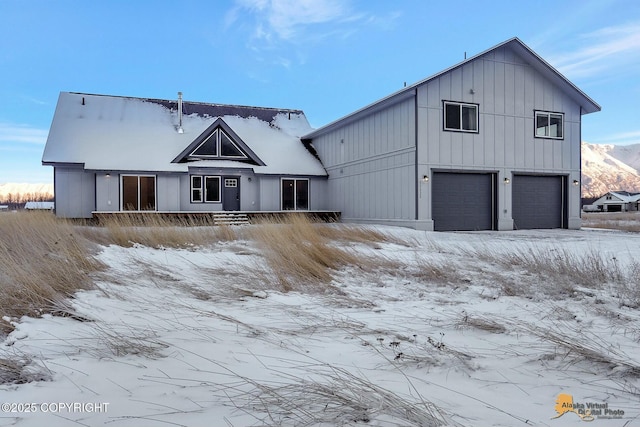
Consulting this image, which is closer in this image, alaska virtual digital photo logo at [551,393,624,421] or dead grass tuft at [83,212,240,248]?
alaska virtual digital photo logo at [551,393,624,421]

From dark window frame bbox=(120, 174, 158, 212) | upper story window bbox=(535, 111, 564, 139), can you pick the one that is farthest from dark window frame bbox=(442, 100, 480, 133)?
dark window frame bbox=(120, 174, 158, 212)

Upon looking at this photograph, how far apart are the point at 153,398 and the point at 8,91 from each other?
43.4 meters

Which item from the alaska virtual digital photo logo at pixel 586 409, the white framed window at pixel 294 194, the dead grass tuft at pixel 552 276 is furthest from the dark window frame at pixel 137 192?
the alaska virtual digital photo logo at pixel 586 409

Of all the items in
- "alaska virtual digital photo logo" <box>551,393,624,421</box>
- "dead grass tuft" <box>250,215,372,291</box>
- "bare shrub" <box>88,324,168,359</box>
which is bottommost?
"alaska virtual digital photo logo" <box>551,393,624,421</box>

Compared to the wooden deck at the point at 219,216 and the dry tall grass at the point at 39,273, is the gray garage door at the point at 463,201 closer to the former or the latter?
the wooden deck at the point at 219,216

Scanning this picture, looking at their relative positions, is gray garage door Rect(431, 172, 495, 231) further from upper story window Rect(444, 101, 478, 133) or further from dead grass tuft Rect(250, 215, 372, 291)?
dead grass tuft Rect(250, 215, 372, 291)

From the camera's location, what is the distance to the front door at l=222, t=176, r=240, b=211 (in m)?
21.2

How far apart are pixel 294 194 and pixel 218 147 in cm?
511

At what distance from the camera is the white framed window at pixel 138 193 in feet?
63.7

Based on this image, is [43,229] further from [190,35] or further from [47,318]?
[190,35]

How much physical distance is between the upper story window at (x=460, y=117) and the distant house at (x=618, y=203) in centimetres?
7451

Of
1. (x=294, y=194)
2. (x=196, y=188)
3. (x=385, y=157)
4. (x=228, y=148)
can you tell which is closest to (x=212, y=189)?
(x=196, y=188)

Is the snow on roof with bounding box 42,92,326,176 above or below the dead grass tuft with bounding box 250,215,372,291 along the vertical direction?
above

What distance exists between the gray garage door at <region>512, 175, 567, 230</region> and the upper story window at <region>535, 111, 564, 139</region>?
1.99 m
